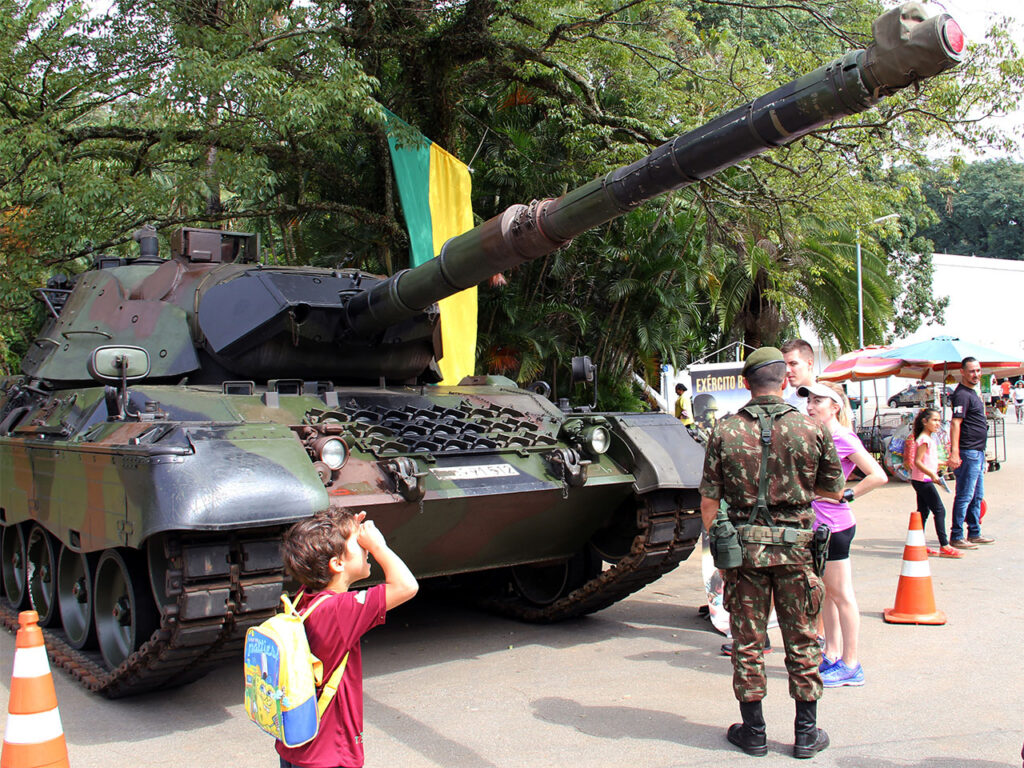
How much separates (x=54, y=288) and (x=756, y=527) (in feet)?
20.7

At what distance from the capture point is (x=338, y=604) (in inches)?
110

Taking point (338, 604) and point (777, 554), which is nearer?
point (338, 604)

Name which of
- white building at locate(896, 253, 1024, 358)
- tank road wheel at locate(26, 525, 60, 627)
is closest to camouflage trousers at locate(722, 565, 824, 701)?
tank road wheel at locate(26, 525, 60, 627)

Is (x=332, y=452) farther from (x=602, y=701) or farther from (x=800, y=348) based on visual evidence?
(x=800, y=348)

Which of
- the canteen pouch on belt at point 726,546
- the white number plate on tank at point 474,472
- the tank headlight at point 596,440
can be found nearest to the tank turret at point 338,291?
the white number plate on tank at point 474,472

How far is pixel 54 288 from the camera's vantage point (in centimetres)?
810

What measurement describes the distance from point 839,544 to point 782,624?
97 centimetres

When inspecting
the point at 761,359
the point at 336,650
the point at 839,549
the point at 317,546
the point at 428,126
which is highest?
the point at 428,126

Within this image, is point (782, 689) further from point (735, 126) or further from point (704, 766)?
point (735, 126)

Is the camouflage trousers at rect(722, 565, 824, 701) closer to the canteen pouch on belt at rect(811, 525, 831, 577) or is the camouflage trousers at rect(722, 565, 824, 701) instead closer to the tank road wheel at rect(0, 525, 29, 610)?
A: the canteen pouch on belt at rect(811, 525, 831, 577)

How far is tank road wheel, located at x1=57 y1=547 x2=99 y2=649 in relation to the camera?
5.92 m

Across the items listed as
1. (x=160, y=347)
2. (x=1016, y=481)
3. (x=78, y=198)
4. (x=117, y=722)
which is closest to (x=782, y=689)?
(x=117, y=722)

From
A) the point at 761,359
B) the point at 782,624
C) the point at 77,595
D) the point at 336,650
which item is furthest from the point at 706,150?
the point at 77,595

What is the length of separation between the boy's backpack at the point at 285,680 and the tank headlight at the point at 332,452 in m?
2.53
